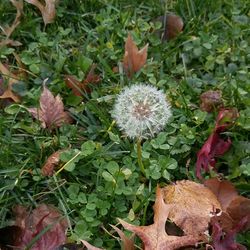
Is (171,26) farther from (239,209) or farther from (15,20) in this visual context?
(239,209)

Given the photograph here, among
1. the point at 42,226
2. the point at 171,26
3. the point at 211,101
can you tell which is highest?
the point at 171,26

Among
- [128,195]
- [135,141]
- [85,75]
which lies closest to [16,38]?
[85,75]

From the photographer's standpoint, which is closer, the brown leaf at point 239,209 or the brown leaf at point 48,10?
the brown leaf at point 239,209

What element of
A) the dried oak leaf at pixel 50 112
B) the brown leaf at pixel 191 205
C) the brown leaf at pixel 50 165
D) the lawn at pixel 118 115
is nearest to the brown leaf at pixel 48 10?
the lawn at pixel 118 115

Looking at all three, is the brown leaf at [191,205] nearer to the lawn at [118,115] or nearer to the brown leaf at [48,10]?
the lawn at [118,115]

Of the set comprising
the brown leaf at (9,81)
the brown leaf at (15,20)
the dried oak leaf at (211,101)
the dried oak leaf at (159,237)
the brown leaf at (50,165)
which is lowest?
the dried oak leaf at (159,237)

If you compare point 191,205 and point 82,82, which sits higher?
point 82,82

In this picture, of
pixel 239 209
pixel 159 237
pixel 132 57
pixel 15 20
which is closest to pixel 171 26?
pixel 132 57
